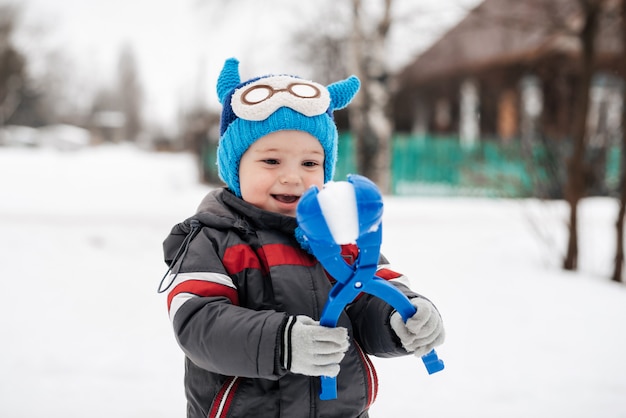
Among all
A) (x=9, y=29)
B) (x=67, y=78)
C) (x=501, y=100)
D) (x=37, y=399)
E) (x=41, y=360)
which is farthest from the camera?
(x=67, y=78)

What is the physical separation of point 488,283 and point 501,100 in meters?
12.6

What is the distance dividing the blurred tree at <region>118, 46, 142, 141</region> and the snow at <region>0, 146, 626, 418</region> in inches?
2751

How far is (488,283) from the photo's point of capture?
4.64 metres

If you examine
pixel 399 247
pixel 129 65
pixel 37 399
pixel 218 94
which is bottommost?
pixel 37 399

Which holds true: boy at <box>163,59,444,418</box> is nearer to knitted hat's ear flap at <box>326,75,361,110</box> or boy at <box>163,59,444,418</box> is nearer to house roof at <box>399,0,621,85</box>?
knitted hat's ear flap at <box>326,75,361,110</box>

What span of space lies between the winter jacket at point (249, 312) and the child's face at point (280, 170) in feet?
0.18

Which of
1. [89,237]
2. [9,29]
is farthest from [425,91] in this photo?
[9,29]

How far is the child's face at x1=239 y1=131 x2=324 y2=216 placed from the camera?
1.43 metres

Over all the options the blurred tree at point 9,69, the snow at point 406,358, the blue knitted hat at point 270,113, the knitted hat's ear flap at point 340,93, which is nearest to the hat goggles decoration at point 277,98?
the blue knitted hat at point 270,113

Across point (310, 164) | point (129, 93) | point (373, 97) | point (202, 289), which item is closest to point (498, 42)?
point (373, 97)

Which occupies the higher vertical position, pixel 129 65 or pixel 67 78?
pixel 129 65

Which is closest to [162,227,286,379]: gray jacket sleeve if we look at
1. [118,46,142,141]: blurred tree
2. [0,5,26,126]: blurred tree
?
[0,5,26,126]: blurred tree

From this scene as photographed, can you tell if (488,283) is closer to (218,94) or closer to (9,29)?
(218,94)

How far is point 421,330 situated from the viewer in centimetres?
128
